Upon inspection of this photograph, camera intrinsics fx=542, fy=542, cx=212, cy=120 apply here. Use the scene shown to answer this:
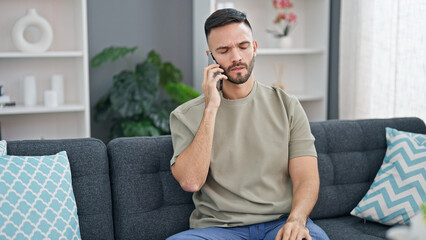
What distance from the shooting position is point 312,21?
167 inches

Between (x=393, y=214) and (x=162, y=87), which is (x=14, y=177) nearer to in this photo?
(x=393, y=214)

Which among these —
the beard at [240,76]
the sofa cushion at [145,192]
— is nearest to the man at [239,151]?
the beard at [240,76]

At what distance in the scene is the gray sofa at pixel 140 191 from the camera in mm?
2051

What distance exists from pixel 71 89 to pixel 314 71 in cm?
185

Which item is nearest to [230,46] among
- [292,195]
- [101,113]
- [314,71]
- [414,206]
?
[292,195]

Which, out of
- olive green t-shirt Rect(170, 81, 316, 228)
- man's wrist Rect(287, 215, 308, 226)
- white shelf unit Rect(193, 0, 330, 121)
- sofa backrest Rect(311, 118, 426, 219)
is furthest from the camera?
white shelf unit Rect(193, 0, 330, 121)

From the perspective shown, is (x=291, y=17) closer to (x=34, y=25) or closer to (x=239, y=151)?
(x=34, y=25)

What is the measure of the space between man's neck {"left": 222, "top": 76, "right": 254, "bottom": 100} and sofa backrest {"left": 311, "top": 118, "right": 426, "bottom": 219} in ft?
1.37

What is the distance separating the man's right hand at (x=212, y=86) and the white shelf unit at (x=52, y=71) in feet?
5.50

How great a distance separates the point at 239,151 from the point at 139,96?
1.70 m

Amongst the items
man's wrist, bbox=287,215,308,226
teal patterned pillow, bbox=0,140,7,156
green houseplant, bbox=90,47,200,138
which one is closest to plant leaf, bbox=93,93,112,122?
green houseplant, bbox=90,47,200,138

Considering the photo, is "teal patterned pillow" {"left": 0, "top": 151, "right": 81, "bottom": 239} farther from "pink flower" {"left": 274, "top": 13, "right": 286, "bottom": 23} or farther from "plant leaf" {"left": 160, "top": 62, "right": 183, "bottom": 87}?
"pink flower" {"left": 274, "top": 13, "right": 286, "bottom": 23}

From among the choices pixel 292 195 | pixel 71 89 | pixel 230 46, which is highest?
pixel 230 46

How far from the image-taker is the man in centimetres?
198
